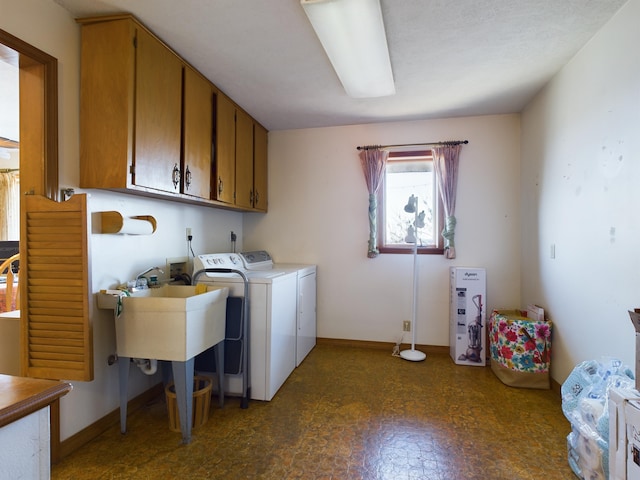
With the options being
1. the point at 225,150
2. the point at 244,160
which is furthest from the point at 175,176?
the point at 244,160

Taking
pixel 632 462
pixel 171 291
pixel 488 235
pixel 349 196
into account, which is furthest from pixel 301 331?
pixel 632 462

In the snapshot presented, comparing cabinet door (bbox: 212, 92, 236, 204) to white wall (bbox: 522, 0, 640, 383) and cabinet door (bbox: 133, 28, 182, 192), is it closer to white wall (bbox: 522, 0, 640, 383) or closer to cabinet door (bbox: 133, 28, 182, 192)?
cabinet door (bbox: 133, 28, 182, 192)

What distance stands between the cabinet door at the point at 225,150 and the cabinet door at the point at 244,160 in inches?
3.3

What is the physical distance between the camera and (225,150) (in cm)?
279

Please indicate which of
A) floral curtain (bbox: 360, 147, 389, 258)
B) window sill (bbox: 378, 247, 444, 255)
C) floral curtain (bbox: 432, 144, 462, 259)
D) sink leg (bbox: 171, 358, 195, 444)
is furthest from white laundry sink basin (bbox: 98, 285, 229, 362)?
A: floral curtain (bbox: 432, 144, 462, 259)

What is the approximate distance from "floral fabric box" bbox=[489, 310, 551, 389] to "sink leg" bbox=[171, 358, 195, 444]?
2.37 metres

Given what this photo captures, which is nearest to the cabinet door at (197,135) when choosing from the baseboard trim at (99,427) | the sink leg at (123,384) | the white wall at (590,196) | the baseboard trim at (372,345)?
the sink leg at (123,384)

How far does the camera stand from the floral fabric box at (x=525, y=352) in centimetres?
254

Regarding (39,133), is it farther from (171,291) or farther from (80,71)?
(171,291)

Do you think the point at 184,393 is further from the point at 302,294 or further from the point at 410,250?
the point at 410,250

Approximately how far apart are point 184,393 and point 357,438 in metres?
1.04

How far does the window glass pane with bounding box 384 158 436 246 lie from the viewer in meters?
3.45

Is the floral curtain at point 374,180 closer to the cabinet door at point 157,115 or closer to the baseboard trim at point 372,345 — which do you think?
the baseboard trim at point 372,345

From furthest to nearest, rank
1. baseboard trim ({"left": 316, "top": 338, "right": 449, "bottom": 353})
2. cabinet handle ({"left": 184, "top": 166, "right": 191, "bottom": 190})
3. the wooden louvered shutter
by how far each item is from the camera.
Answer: baseboard trim ({"left": 316, "top": 338, "right": 449, "bottom": 353}) → cabinet handle ({"left": 184, "top": 166, "right": 191, "bottom": 190}) → the wooden louvered shutter
